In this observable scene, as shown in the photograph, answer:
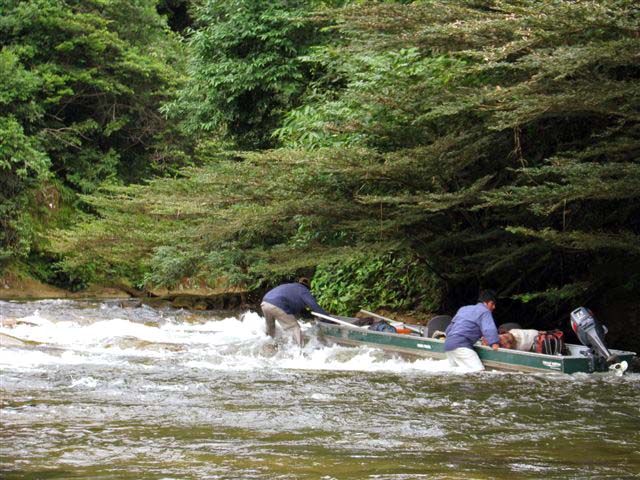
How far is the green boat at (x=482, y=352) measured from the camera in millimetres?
11188

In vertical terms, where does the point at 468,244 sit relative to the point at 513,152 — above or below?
below

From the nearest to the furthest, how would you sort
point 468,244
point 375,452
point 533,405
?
point 375,452, point 533,405, point 468,244

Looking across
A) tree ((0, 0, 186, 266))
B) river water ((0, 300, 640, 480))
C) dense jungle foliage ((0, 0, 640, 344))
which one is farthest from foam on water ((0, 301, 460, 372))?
tree ((0, 0, 186, 266))

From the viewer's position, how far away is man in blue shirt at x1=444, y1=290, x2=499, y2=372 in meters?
11.8

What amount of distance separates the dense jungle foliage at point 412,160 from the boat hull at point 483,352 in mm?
1164

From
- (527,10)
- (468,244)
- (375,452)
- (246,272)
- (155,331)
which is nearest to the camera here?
(375,452)

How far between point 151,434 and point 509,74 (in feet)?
27.1

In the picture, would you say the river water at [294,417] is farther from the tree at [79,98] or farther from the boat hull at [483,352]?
the tree at [79,98]

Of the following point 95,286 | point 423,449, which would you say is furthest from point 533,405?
point 95,286

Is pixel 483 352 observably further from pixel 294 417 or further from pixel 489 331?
pixel 294 417

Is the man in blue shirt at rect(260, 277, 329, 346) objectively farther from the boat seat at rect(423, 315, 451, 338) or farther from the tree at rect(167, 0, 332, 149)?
the tree at rect(167, 0, 332, 149)

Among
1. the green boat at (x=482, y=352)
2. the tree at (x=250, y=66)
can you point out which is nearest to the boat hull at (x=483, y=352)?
the green boat at (x=482, y=352)

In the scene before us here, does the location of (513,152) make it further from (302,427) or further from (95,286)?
(95,286)

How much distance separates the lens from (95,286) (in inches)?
1185
